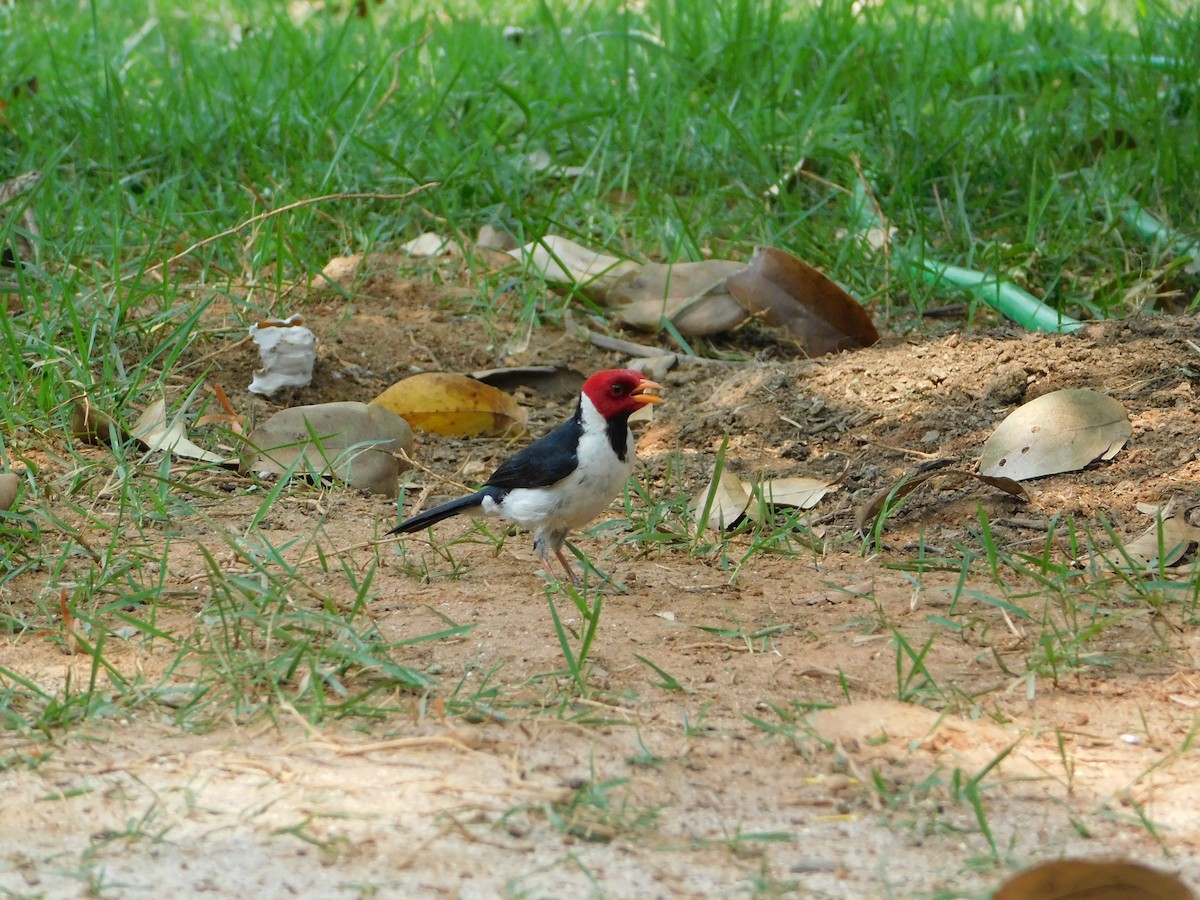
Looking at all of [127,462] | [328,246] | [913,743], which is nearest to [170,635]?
[127,462]

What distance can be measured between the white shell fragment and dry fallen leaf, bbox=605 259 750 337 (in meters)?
1.19

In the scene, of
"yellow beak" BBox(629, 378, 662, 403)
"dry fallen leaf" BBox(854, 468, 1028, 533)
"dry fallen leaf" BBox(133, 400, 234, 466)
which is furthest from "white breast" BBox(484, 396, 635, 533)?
"dry fallen leaf" BBox(133, 400, 234, 466)

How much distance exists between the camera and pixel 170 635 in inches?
124

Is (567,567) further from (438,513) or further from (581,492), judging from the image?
(438,513)

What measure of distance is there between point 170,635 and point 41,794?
27.7 inches

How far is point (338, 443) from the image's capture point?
14.0ft

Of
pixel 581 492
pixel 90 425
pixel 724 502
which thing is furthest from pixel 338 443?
pixel 724 502

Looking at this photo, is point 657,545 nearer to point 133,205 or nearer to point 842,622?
point 842,622

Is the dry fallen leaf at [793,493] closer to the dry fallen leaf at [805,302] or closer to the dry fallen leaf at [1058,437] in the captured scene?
the dry fallen leaf at [1058,437]

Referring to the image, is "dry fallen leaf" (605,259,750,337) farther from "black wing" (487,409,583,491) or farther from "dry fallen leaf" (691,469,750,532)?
"black wing" (487,409,583,491)

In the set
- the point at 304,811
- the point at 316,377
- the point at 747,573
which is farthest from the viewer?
the point at 316,377

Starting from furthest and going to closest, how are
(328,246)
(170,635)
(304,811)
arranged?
(328,246) → (170,635) → (304,811)

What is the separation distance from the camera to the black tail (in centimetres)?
379

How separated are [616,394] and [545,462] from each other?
27 cm
